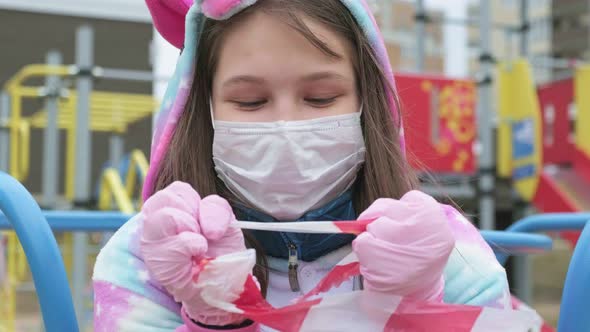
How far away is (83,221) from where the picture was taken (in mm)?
1804

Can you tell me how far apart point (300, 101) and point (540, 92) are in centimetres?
556

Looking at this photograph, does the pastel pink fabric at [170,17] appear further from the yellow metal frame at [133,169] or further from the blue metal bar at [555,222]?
the yellow metal frame at [133,169]

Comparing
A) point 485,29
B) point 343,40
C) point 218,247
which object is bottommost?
point 218,247

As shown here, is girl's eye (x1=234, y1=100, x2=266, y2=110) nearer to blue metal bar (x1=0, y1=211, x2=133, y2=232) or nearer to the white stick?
the white stick

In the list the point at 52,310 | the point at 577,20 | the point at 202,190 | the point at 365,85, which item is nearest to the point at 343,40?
the point at 365,85

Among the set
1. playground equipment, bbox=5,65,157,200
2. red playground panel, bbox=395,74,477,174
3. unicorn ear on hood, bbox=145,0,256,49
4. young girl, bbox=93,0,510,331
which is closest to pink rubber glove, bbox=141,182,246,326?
young girl, bbox=93,0,510,331

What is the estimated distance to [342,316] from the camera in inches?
35.4

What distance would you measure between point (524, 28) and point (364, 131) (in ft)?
17.1

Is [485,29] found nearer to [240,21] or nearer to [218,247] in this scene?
[240,21]

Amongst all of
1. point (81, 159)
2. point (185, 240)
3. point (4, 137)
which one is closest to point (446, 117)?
point (81, 159)

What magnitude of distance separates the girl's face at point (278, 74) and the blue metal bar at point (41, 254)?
0.32 metres

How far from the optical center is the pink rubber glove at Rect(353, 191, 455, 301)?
0.79 meters

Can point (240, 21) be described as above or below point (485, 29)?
below

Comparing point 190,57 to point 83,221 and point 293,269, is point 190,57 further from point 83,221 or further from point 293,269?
point 83,221
